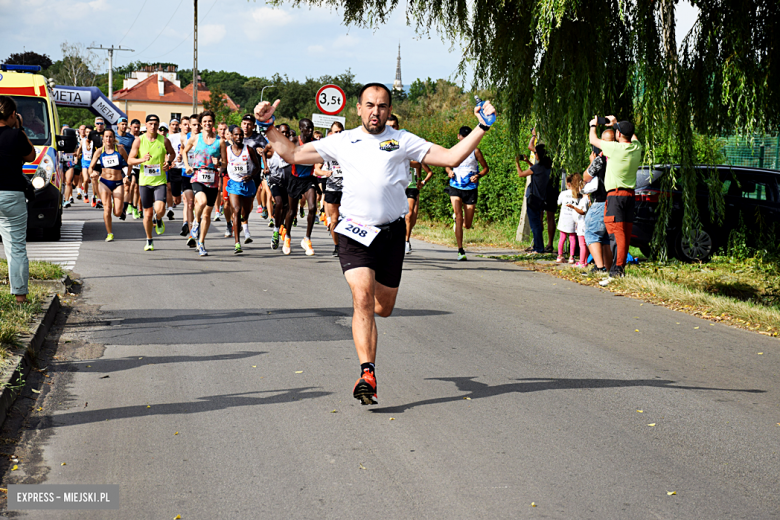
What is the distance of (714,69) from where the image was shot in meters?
10.3

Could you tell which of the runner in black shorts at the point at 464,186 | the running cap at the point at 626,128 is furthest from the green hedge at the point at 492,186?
the running cap at the point at 626,128

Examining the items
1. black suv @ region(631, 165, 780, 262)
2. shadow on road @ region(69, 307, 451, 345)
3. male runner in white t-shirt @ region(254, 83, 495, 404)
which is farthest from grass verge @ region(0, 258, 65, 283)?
black suv @ region(631, 165, 780, 262)

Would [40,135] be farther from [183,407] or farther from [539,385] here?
[539,385]

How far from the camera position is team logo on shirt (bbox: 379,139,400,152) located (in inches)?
207

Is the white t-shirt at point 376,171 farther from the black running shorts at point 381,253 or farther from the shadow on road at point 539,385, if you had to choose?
the shadow on road at point 539,385

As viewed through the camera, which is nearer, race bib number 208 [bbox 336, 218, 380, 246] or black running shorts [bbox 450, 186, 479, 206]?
race bib number 208 [bbox 336, 218, 380, 246]

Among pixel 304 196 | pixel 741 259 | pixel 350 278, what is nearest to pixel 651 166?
pixel 741 259

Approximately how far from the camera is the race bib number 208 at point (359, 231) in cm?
519

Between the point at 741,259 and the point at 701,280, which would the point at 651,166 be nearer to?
the point at 701,280

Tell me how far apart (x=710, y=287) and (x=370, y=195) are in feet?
23.8

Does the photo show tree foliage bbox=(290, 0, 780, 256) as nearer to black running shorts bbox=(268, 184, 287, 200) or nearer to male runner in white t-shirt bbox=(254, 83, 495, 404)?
black running shorts bbox=(268, 184, 287, 200)

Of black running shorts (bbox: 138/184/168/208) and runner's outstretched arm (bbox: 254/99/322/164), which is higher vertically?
runner's outstretched arm (bbox: 254/99/322/164)

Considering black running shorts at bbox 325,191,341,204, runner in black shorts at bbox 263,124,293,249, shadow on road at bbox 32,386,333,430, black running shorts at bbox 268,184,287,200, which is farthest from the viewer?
black running shorts at bbox 268,184,287,200

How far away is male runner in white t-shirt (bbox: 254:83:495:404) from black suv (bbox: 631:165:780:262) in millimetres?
8656
